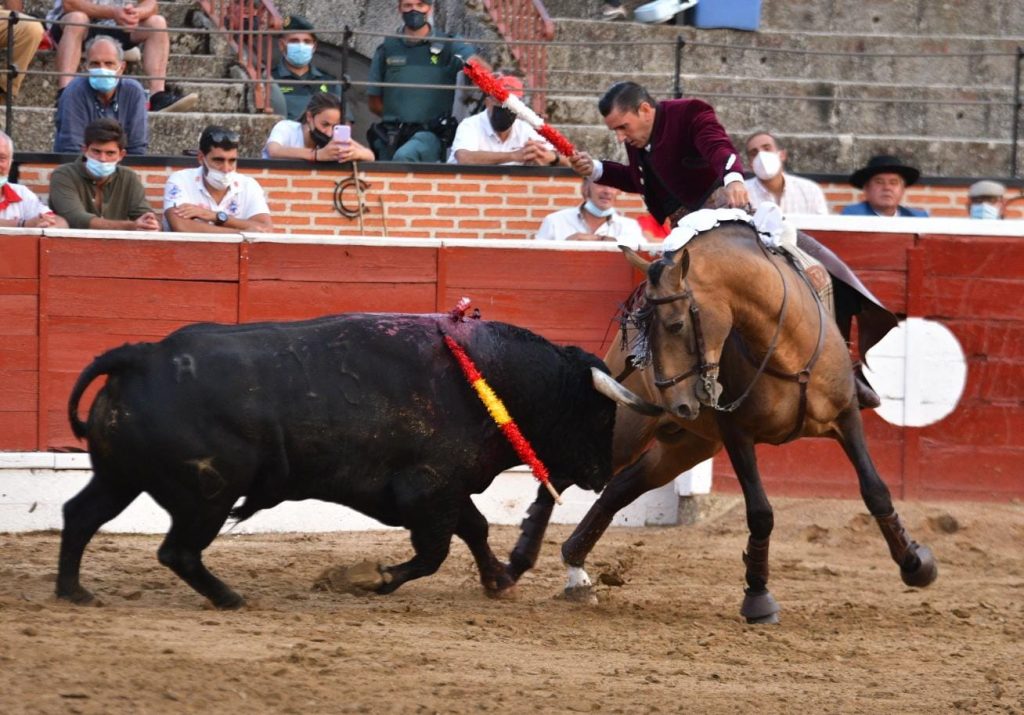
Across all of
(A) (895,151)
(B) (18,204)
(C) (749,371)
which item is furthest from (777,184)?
(B) (18,204)

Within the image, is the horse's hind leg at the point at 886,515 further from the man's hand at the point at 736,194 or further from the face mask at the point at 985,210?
the face mask at the point at 985,210

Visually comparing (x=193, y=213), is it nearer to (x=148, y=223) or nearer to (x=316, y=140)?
(x=148, y=223)

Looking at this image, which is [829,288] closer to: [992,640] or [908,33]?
[992,640]

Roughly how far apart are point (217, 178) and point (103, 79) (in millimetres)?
1026

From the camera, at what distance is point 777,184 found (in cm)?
937

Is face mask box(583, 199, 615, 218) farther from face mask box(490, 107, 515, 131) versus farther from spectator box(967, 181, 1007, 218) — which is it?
spectator box(967, 181, 1007, 218)

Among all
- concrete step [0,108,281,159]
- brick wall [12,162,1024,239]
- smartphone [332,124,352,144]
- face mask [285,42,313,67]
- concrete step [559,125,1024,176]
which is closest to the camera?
smartphone [332,124,352,144]

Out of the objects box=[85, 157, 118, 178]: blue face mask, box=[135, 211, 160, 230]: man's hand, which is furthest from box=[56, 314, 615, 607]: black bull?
box=[85, 157, 118, 178]: blue face mask

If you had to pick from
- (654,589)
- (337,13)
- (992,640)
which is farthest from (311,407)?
(337,13)

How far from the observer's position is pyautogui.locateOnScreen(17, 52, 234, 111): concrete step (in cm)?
1092

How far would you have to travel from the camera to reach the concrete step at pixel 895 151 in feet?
38.5

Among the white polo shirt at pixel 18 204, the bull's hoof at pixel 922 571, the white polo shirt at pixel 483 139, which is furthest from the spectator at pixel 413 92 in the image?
the bull's hoof at pixel 922 571

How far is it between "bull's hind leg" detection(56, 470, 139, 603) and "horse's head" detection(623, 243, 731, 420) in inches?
71.8

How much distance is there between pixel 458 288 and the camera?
881cm
